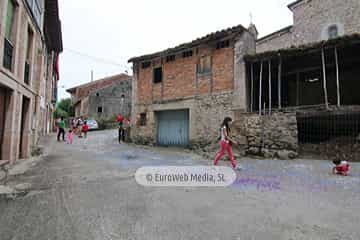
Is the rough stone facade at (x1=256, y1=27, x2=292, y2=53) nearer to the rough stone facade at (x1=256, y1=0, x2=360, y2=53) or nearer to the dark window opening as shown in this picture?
the rough stone facade at (x1=256, y1=0, x2=360, y2=53)

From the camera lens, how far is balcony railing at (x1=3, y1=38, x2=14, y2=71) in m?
5.96

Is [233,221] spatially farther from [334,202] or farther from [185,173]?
[185,173]

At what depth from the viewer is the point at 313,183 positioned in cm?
469

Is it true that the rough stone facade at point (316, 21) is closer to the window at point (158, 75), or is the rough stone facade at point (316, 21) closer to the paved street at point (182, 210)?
the window at point (158, 75)

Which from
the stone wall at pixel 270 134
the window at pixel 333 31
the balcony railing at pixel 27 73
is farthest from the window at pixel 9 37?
the window at pixel 333 31

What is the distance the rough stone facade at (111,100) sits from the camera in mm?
27297

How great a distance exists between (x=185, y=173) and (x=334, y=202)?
11.0ft

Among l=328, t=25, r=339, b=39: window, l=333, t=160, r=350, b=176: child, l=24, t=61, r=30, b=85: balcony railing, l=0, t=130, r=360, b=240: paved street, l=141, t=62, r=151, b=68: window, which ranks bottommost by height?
l=0, t=130, r=360, b=240: paved street

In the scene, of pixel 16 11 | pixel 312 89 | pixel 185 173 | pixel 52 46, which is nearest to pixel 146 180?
pixel 185 173

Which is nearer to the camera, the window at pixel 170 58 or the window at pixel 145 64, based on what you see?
the window at pixel 170 58

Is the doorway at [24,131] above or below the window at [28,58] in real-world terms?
below

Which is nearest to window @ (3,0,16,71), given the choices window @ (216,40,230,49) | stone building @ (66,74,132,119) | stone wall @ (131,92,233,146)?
stone wall @ (131,92,233,146)

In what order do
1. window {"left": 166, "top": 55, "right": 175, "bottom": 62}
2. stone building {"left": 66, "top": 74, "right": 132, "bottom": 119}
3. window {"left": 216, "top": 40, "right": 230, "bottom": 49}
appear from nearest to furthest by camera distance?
window {"left": 216, "top": 40, "right": 230, "bottom": 49} < window {"left": 166, "top": 55, "right": 175, "bottom": 62} < stone building {"left": 66, "top": 74, "right": 132, "bottom": 119}

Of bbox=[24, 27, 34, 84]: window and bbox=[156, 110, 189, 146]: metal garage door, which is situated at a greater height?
bbox=[24, 27, 34, 84]: window
